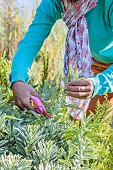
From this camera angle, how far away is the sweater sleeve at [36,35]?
6.02 ft

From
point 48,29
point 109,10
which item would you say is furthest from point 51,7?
point 109,10

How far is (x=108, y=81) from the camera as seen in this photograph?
5.36ft

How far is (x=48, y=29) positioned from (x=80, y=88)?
0.69 meters

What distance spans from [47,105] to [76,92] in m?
0.12

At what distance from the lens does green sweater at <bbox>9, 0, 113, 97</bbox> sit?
184 cm

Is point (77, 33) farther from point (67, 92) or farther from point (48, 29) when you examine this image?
point (67, 92)

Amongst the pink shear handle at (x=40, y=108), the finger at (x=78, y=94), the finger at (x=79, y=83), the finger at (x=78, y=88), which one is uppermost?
the finger at (x=79, y=83)

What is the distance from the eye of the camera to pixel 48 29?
80.4 inches

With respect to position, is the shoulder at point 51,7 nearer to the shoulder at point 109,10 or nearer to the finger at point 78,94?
the shoulder at point 109,10

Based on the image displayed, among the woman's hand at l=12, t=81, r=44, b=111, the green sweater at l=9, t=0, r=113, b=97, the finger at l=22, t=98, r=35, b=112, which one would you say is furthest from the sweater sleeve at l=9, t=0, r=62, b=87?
the finger at l=22, t=98, r=35, b=112

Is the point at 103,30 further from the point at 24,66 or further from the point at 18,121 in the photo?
the point at 18,121

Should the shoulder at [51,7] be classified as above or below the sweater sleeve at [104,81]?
above

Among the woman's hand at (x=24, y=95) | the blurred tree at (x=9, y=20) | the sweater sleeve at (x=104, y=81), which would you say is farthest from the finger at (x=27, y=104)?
the blurred tree at (x=9, y=20)

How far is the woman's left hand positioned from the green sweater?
32 cm
